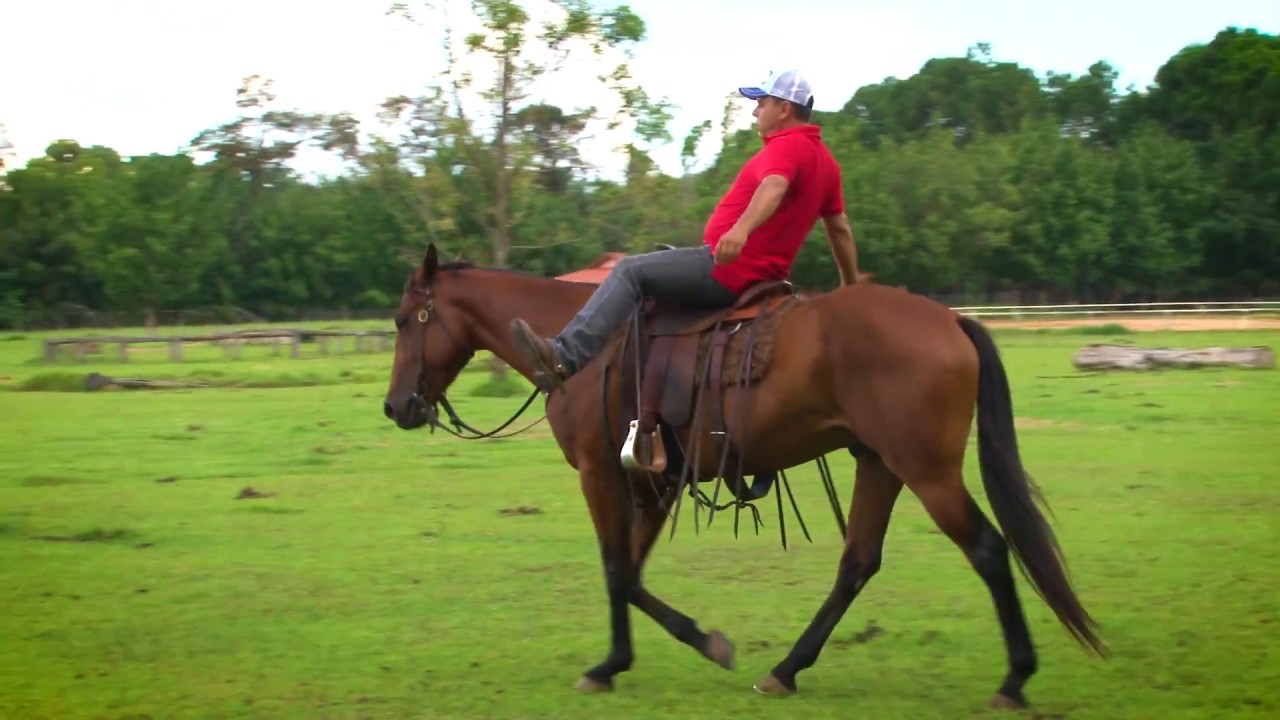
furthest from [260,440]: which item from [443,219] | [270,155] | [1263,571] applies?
[270,155]

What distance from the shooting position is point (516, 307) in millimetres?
7344

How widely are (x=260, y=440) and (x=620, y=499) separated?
1190cm

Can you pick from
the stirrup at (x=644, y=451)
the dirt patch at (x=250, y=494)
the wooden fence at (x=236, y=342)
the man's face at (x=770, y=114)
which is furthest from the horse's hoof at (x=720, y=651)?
the wooden fence at (x=236, y=342)

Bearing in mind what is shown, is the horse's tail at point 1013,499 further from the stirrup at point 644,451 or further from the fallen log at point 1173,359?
the fallen log at point 1173,359

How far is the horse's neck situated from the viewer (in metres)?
7.28

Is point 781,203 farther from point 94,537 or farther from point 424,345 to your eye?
point 94,537

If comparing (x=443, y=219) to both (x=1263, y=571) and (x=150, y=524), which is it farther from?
(x=1263, y=571)

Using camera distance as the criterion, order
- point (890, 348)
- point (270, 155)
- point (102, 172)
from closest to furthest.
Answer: point (890, 348), point (102, 172), point (270, 155)

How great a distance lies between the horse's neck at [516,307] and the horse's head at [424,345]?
12 centimetres

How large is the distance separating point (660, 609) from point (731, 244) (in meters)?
1.83

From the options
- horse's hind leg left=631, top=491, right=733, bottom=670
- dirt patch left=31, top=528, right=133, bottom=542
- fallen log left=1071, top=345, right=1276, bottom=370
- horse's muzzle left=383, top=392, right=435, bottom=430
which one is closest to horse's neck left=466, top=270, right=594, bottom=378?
horse's muzzle left=383, top=392, right=435, bottom=430

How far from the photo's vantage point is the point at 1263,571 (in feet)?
28.4

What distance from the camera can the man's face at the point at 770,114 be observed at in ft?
21.0

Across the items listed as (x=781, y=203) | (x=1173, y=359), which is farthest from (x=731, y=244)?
(x=1173, y=359)
